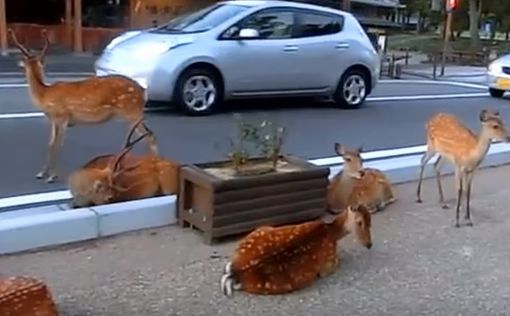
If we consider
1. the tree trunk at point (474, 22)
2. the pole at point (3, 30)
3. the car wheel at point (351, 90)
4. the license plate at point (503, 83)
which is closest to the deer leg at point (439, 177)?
the car wheel at point (351, 90)

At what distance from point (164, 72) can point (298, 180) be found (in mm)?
5706

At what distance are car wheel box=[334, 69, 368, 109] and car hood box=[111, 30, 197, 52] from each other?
2.84 metres

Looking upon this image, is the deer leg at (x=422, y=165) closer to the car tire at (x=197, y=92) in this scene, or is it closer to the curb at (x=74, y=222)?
the curb at (x=74, y=222)

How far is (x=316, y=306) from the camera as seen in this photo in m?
4.59

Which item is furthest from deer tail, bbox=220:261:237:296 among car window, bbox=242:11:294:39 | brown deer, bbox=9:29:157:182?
car window, bbox=242:11:294:39

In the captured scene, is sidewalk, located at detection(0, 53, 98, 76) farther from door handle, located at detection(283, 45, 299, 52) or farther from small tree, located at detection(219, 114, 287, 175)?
small tree, located at detection(219, 114, 287, 175)

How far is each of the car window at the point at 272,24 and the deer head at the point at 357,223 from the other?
6.96 metres

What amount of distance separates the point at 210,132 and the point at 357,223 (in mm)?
4960

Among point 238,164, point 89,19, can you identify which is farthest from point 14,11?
point 238,164

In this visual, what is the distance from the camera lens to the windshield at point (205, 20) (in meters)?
11.9

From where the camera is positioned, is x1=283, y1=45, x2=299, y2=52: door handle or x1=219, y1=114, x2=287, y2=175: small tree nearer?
x1=219, y1=114, x2=287, y2=175: small tree

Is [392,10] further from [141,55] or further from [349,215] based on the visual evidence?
[349,215]

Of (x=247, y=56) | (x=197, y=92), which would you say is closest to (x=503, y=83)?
(x=247, y=56)

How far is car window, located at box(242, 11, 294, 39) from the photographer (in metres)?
12.1
